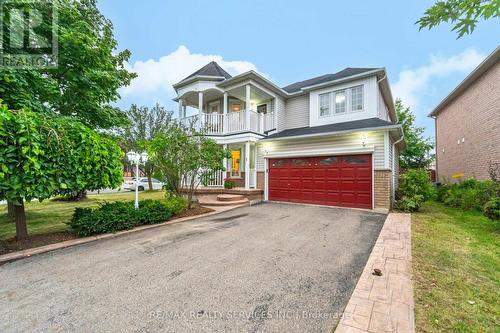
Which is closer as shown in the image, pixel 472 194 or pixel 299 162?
pixel 472 194

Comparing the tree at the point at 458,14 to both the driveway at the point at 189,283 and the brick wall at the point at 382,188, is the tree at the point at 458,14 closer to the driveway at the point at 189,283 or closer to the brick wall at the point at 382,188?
the driveway at the point at 189,283

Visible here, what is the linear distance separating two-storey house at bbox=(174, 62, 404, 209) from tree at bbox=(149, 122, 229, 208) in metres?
2.08

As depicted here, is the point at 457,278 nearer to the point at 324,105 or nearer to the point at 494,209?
the point at 494,209

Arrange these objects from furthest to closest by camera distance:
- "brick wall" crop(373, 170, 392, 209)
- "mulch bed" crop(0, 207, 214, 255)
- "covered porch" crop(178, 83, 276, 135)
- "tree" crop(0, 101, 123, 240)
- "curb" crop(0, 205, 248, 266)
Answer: "covered porch" crop(178, 83, 276, 135)
"brick wall" crop(373, 170, 392, 209)
"mulch bed" crop(0, 207, 214, 255)
"curb" crop(0, 205, 248, 266)
"tree" crop(0, 101, 123, 240)

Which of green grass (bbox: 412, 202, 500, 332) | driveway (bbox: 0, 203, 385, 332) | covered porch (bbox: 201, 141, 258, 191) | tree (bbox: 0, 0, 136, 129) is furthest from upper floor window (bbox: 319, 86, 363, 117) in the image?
tree (bbox: 0, 0, 136, 129)

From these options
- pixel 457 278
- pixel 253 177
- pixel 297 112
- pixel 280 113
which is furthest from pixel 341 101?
pixel 457 278

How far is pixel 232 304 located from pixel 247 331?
459mm

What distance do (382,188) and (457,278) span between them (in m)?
5.54

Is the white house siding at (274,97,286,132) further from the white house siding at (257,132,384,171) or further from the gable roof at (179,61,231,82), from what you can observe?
the gable roof at (179,61,231,82)

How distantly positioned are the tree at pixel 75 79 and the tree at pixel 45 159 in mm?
1296

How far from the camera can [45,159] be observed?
4.04 m

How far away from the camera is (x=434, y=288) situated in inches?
107

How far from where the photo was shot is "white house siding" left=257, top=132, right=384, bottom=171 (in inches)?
323

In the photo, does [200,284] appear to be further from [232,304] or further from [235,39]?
[235,39]
